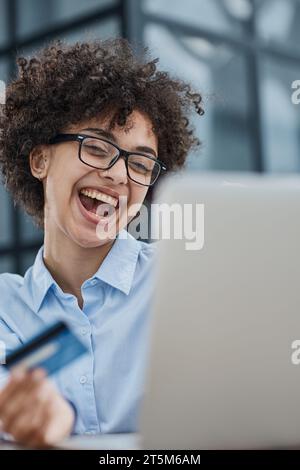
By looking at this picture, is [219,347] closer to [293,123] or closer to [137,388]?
[137,388]

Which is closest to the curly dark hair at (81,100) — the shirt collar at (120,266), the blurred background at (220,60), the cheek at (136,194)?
the cheek at (136,194)

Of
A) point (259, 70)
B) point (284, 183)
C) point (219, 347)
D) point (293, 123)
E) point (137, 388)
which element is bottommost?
point (137, 388)

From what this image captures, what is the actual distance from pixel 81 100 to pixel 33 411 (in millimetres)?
740

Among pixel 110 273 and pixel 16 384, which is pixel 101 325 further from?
pixel 16 384

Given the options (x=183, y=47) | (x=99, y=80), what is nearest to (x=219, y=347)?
(x=99, y=80)

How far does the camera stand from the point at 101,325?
1180 millimetres

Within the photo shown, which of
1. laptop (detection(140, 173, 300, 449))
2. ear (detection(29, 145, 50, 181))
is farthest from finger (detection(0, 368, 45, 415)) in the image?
ear (detection(29, 145, 50, 181))

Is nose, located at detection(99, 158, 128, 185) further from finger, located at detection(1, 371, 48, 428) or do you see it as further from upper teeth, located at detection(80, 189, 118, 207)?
finger, located at detection(1, 371, 48, 428)

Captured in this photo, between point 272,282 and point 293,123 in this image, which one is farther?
point 293,123

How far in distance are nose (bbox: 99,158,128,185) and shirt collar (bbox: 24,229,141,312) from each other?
0.12 metres

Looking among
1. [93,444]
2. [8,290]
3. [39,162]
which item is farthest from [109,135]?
[93,444]

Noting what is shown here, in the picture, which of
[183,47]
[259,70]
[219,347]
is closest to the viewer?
[219,347]

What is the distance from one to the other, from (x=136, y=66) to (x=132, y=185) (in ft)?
0.95
